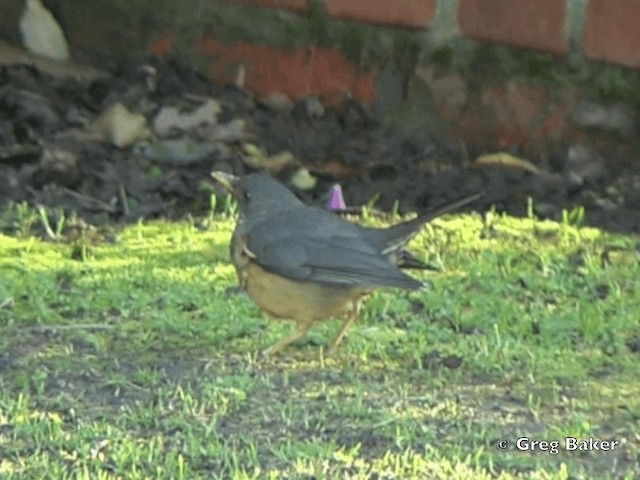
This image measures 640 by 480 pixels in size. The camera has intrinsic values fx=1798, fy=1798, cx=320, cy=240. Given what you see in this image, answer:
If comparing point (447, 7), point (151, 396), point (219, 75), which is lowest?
point (151, 396)

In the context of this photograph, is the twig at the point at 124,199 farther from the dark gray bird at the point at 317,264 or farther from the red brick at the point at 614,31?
the red brick at the point at 614,31

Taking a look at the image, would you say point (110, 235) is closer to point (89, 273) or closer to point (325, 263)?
point (89, 273)

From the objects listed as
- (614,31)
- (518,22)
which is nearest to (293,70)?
(518,22)

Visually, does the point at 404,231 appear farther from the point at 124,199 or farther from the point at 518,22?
the point at 518,22

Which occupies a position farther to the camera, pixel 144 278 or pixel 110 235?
pixel 110 235

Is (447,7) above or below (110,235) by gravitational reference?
above

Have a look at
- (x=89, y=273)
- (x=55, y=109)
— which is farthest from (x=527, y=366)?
(x=55, y=109)

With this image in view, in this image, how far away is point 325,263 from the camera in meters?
4.06

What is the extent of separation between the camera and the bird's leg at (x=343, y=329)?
405 cm

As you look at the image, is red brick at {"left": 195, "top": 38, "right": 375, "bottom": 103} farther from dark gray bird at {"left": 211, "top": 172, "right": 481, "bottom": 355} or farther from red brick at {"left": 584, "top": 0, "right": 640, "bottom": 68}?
→ dark gray bird at {"left": 211, "top": 172, "right": 481, "bottom": 355}

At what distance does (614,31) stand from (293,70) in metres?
1.06

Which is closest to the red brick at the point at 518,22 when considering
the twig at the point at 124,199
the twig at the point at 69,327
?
the twig at the point at 124,199

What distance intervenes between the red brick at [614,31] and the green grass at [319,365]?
54 cm

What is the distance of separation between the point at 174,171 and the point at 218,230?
1.49 feet
